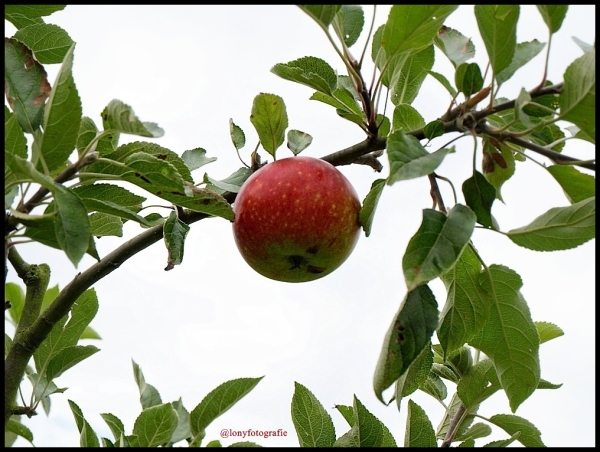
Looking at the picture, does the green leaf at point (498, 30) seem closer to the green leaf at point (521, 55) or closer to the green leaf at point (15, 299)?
the green leaf at point (521, 55)

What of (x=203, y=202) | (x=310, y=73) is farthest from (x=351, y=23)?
(x=203, y=202)

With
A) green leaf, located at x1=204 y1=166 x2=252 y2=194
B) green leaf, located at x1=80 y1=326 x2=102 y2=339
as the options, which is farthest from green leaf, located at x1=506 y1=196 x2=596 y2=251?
green leaf, located at x1=80 y1=326 x2=102 y2=339

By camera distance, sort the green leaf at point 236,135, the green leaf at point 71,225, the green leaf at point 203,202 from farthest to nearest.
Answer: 1. the green leaf at point 236,135
2. the green leaf at point 203,202
3. the green leaf at point 71,225

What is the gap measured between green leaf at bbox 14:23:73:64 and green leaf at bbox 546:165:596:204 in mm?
1117

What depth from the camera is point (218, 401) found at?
114 cm

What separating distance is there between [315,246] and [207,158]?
350 millimetres

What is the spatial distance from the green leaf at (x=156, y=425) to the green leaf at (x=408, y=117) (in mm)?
756

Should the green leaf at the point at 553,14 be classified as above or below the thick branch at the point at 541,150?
above

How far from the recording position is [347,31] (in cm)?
132

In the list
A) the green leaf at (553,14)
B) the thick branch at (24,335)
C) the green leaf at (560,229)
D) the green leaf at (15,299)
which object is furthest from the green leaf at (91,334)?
the green leaf at (553,14)

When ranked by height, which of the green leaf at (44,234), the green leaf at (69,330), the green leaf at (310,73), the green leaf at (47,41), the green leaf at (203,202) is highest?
the green leaf at (47,41)

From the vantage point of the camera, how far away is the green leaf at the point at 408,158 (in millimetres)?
1025

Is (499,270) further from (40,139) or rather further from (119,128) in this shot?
(40,139)

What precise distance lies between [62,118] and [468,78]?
70 centimetres
